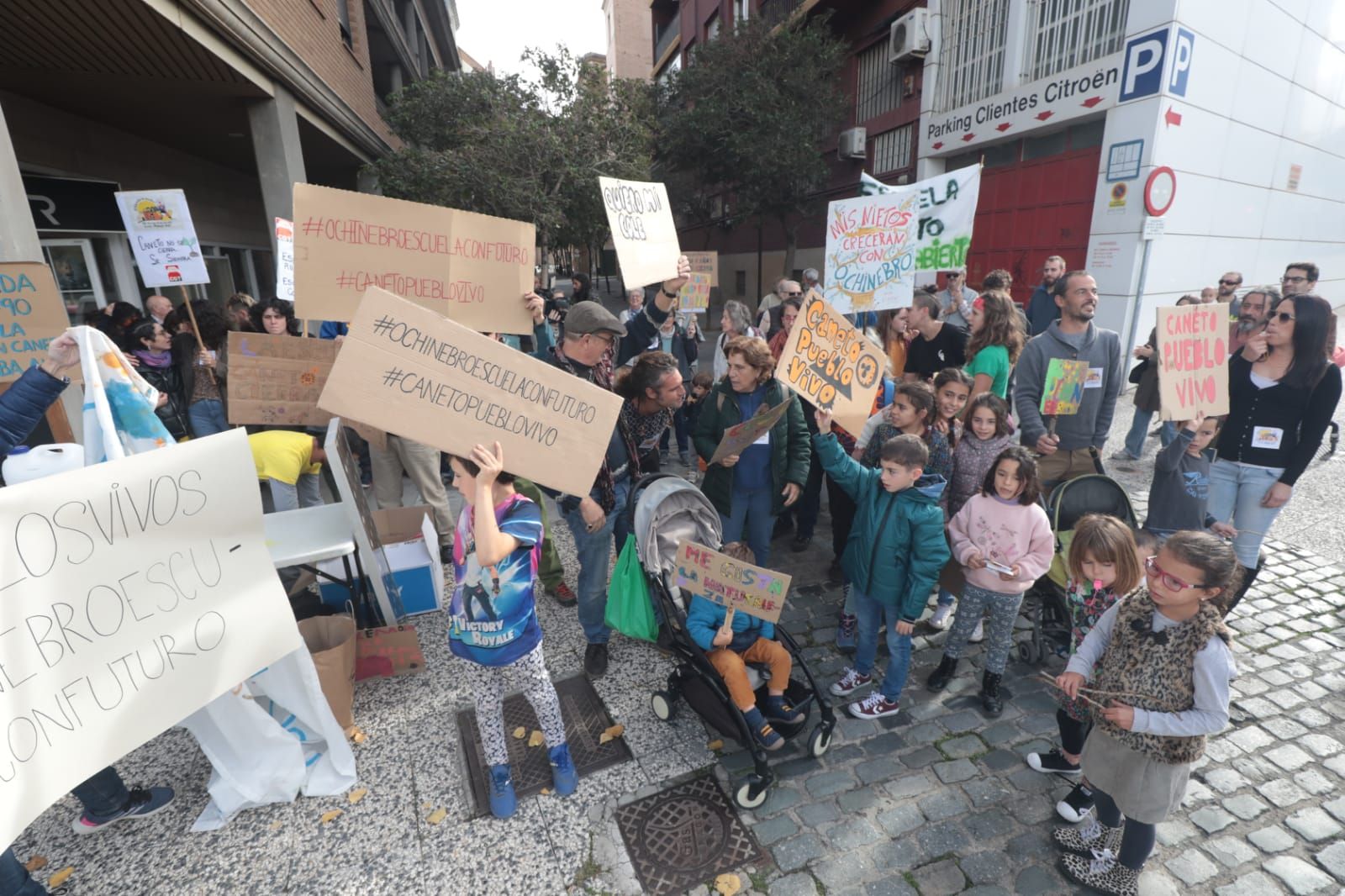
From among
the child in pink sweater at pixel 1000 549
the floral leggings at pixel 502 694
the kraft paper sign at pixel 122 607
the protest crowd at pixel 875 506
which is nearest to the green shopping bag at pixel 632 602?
the protest crowd at pixel 875 506

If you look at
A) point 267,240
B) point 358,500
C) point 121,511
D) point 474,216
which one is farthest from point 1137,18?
point 267,240

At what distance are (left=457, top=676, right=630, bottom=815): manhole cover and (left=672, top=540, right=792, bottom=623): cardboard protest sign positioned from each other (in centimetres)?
108

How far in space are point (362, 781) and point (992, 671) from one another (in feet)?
11.2

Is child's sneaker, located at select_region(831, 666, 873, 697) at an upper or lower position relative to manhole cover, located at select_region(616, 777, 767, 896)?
upper

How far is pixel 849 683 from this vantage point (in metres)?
3.59

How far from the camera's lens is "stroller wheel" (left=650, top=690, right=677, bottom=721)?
3.35 metres

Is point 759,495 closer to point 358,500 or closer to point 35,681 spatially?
point 358,500

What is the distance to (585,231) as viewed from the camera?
17375 millimetres

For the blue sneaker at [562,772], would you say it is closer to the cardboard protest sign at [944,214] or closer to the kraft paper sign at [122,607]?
the kraft paper sign at [122,607]

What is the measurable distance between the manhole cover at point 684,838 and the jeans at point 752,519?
1.75 meters

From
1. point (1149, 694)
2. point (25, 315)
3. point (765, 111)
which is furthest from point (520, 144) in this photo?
point (1149, 694)

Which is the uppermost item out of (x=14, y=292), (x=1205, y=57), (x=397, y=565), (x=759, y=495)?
(x=1205, y=57)

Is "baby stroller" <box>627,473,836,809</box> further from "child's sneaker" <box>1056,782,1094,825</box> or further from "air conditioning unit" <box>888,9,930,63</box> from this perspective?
"air conditioning unit" <box>888,9,930,63</box>

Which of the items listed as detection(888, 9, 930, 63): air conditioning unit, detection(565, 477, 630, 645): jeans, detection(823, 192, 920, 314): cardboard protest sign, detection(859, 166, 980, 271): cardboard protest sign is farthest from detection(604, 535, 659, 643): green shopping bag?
detection(888, 9, 930, 63): air conditioning unit
